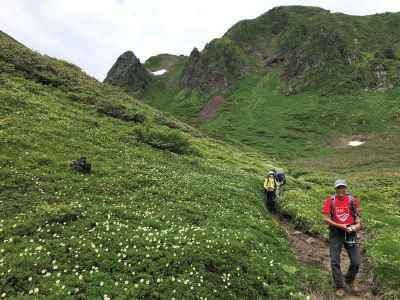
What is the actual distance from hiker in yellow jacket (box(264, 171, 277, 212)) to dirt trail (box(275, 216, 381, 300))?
11.3 feet

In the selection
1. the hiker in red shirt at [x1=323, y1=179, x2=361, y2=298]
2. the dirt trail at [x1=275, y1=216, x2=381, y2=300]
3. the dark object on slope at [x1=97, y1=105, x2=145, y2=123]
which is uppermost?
the dark object on slope at [x1=97, y1=105, x2=145, y2=123]

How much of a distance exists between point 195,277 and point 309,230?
11517 mm

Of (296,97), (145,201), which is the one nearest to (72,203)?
(145,201)

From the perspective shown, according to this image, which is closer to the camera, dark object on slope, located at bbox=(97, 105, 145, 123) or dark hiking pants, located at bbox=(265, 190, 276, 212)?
dark hiking pants, located at bbox=(265, 190, 276, 212)

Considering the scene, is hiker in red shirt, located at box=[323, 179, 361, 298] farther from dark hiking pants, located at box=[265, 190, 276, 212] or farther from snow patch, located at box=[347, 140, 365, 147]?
snow patch, located at box=[347, 140, 365, 147]

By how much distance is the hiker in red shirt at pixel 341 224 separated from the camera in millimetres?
12148

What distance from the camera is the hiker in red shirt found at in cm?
1215

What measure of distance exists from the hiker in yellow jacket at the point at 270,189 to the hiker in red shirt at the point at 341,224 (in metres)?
12.4

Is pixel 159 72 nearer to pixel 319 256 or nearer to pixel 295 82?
pixel 295 82

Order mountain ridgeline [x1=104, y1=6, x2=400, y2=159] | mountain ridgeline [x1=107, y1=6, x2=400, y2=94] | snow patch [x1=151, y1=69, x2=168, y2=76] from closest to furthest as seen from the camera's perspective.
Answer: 1. mountain ridgeline [x1=104, y1=6, x2=400, y2=159]
2. mountain ridgeline [x1=107, y1=6, x2=400, y2=94]
3. snow patch [x1=151, y1=69, x2=168, y2=76]

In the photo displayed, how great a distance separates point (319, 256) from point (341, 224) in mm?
5694

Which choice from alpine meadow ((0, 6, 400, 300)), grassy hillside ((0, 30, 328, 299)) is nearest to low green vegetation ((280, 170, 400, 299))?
alpine meadow ((0, 6, 400, 300))

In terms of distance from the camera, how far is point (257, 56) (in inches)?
6117

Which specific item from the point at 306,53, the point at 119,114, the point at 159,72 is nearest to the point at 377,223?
the point at 119,114
